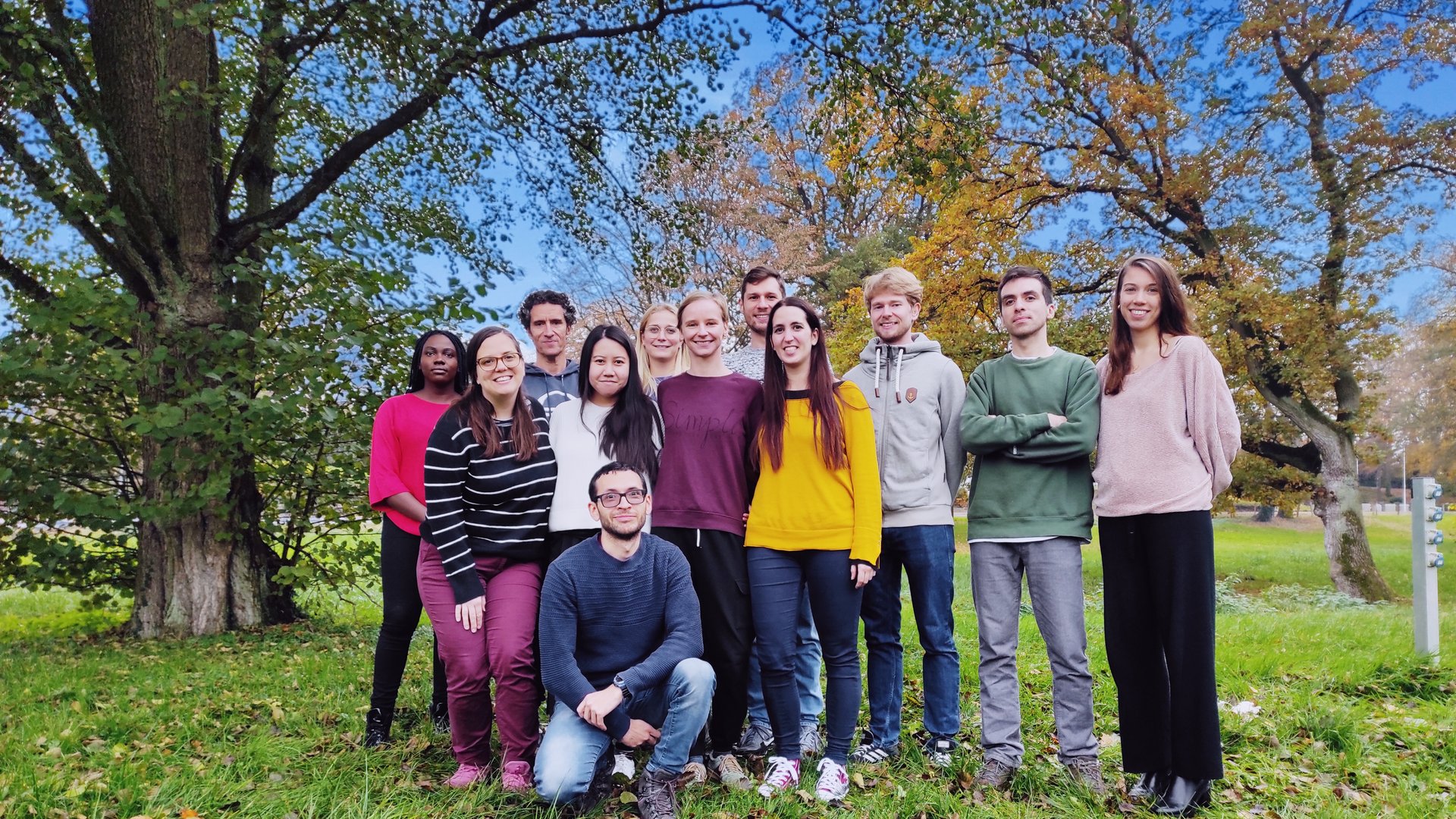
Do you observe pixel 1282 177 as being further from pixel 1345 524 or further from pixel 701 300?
pixel 701 300

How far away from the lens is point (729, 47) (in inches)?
363

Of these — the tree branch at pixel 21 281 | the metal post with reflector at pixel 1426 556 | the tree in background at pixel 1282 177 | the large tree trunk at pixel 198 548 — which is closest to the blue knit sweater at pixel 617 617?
the large tree trunk at pixel 198 548

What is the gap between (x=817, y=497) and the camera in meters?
3.37

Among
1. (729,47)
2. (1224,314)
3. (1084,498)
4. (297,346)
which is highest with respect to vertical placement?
(729,47)

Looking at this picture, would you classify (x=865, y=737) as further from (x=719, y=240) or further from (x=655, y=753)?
(x=719, y=240)

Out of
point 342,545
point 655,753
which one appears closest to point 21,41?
point 342,545

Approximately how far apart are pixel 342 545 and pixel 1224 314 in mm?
12796

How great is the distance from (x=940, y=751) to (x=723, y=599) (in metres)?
1.24

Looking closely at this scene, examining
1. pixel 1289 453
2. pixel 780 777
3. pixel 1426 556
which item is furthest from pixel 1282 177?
pixel 780 777

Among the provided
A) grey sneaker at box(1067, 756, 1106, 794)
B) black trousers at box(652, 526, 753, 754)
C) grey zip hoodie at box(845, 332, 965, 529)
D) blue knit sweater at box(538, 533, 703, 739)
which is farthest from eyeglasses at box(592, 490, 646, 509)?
grey sneaker at box(1067, 756, 1106, 794)

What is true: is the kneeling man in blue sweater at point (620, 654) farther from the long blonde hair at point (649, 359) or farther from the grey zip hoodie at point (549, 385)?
the grey zip hoodie at point (549, 385)

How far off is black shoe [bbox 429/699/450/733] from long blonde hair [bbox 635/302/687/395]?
196 centimetres

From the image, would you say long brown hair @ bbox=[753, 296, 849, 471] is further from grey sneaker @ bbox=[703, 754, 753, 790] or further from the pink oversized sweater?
grey sneaker @ bbox=[703, 754, 753, 790]

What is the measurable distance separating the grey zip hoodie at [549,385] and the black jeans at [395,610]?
849mm
